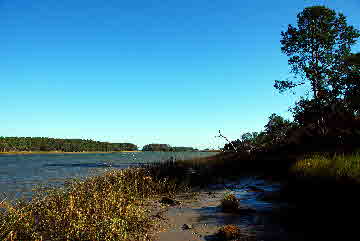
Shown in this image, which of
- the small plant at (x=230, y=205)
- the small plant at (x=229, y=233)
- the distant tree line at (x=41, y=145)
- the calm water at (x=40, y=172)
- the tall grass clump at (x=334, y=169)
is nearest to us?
the small plant at (x=229, y=233)

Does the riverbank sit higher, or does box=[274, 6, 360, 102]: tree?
box=[274, 6, 360, 102]: tree

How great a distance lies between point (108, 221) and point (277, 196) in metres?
5.72

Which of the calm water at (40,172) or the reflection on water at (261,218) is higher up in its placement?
the reflection on water at (261,218)

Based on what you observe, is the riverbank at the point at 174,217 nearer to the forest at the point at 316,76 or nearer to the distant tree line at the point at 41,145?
the forest at the point at 316,76

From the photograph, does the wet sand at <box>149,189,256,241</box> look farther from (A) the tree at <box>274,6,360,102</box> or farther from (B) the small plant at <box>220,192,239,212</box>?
(A) the tree at <box>274,6,360,102</box>

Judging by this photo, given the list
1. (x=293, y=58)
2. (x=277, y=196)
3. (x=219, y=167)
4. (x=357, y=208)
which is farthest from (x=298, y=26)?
(x=357, y=208)

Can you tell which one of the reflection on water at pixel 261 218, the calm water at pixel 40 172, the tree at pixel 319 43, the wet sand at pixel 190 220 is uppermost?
the tree at pixel 319 43

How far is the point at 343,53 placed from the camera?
21250 mm

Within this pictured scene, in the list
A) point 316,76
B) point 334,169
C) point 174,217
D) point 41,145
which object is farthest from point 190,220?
point 41,145

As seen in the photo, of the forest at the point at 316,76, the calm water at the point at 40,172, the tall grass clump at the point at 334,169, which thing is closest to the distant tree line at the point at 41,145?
the calm water at the point at 40,172

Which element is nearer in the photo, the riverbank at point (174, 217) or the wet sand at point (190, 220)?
the riverbank at point (174, 217)

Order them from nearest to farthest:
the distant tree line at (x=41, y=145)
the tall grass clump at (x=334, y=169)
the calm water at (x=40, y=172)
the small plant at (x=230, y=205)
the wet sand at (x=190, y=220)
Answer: the wet sand at (x=190, y=220) < the tall grass clump at (x=334, y=169) < the small plant at (x=230, y=205) < the calm water at (x=40, y=172) < the distant tree line at (x=41, y=145)

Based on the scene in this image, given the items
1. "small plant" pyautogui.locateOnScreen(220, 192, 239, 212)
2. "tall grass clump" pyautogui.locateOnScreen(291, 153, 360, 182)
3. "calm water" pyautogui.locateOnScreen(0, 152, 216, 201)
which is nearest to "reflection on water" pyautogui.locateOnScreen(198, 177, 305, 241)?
"small plant" pyautogui.locateOnScreen(220, 192, 239, 212)

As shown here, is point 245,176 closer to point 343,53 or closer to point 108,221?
point 108,221
